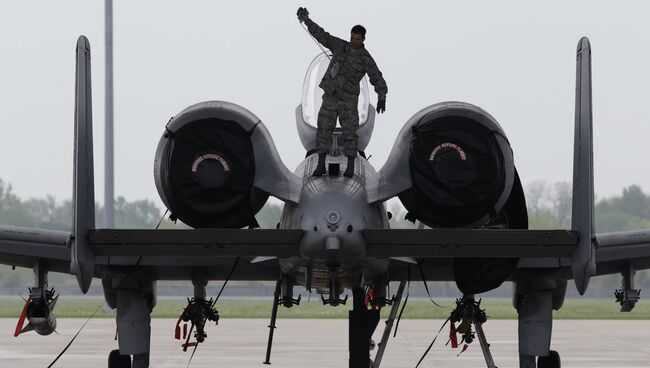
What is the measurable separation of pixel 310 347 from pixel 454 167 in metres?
15.9

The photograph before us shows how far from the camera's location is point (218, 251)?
9.17m

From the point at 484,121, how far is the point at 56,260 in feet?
19.9

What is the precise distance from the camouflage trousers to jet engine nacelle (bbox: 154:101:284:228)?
0.49 m

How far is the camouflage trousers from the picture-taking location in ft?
35.5

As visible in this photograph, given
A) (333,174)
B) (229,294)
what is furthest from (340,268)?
(229,294)

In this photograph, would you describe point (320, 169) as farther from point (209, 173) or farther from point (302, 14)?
point (302, 14)

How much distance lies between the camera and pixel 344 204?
10000 mm

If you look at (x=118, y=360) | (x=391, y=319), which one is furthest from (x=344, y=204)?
(x=118, y=360)

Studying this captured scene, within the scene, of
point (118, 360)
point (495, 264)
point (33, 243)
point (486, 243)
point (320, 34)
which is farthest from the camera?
point (118, 360)

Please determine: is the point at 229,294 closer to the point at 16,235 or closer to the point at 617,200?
the point at 617,200

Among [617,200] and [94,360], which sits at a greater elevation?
[617,200]

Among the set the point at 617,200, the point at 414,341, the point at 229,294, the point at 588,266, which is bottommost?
the point at 588,266

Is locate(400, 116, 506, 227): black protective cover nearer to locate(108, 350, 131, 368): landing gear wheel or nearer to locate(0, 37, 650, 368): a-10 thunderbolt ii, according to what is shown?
locate(0, 37, 650, 368): a-10 thunderbolt ii

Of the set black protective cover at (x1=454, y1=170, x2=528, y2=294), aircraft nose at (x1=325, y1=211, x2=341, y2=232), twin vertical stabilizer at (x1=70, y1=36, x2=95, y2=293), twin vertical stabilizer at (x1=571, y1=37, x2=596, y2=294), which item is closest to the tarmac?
black protective cover at (x1=454, y1=170, x2=528, y2=294)
